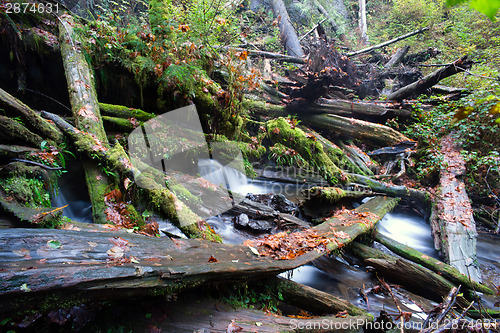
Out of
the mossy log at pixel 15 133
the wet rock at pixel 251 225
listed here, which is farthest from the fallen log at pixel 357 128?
the mossy log at pixel 15 133

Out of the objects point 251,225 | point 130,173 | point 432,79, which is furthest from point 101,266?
point 432,79

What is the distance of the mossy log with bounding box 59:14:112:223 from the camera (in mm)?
3383

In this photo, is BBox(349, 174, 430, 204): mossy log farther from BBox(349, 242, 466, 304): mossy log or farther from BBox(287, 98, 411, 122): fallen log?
BBox(287, 98, 411, 122): fallen log

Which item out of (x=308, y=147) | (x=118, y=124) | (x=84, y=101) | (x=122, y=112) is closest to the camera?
(x=84, y=101)

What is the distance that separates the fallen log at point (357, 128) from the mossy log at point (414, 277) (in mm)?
5824

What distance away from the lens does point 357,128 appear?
886cm

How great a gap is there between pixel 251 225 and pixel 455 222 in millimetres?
4389

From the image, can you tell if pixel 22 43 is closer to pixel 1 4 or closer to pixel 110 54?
pixel 1 4

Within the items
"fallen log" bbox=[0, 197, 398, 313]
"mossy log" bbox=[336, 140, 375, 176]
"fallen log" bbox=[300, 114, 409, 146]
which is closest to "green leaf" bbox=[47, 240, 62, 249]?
"fallen log" bbox=[0, 197, 398, 313]

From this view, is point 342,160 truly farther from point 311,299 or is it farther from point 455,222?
point 311,299

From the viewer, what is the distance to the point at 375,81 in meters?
11.8

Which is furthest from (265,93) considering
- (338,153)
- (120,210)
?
(120,210)

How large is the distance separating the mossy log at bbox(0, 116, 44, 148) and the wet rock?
3513 mm

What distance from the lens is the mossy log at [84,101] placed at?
3.38 metres
